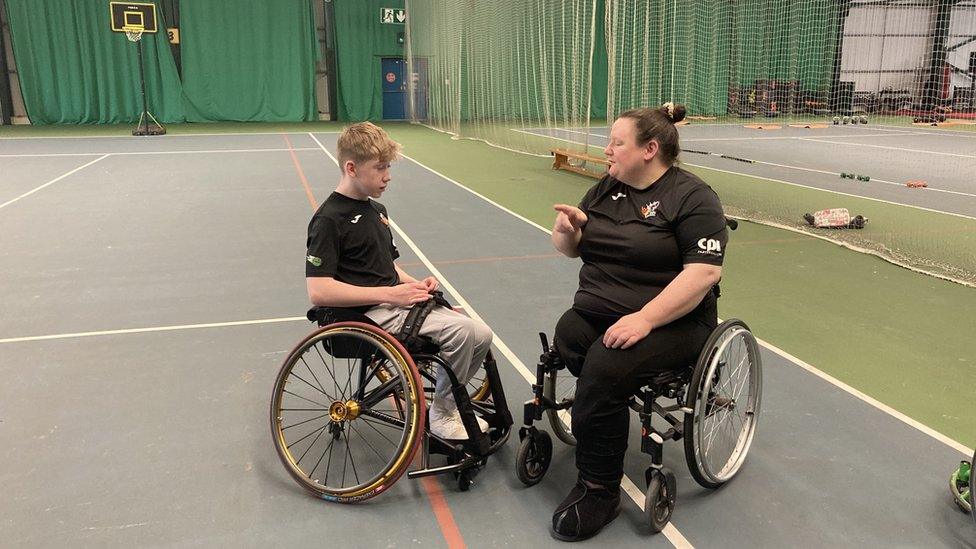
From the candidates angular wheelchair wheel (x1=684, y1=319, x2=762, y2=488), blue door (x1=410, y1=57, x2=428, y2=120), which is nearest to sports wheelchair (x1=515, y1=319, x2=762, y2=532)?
angular wheelchair wheel (x1=684, y1=319, x2=762, y2=488)

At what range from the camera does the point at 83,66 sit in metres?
15.0

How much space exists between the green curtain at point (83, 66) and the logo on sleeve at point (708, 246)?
1614 centimetres

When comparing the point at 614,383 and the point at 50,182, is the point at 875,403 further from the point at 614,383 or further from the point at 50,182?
the point at 50,182

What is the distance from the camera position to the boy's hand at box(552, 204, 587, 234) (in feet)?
6.27

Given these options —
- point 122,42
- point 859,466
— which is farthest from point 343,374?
point 122,42

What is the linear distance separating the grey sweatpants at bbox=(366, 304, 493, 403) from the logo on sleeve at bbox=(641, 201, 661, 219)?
1.80 ft

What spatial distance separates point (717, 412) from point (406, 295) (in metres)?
0.93

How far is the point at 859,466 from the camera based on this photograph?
2.09 meters

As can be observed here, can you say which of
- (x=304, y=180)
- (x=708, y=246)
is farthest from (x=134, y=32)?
(x=708, y=246)

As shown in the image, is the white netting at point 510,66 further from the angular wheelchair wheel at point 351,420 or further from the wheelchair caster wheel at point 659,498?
the wheelchair caster wheel at point 659,498

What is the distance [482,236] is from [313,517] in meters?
3.38

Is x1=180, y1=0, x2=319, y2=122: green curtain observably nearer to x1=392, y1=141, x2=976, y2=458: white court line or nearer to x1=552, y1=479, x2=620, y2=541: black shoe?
x1=392, y1=141, x2=976, y2=458: white court line

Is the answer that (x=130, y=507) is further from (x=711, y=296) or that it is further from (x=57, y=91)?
(x=57, y=91)

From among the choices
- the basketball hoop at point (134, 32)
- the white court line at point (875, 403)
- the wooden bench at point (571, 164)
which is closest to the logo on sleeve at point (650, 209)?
the white court line at point (875, 403)
